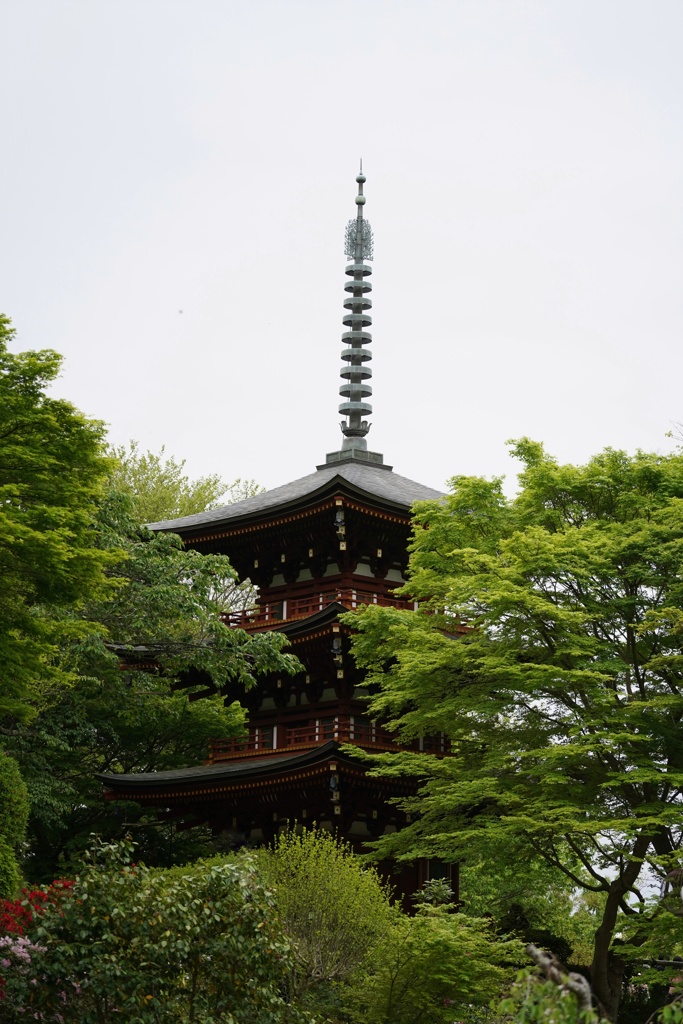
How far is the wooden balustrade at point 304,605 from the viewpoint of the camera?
112 ft

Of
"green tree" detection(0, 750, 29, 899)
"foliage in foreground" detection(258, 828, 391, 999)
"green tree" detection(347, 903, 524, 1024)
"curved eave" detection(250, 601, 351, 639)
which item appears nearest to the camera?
"green tree" detection(347, 903, 524, 1024)

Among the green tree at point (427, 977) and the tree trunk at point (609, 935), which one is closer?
the green tree at point (427, 977)

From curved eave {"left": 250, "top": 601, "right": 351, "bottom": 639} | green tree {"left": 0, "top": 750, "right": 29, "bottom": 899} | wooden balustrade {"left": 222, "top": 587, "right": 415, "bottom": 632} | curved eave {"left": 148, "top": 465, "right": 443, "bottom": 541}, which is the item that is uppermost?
curved eave {"left": 148, "top": 465, "right": 443, "bottom": 541}

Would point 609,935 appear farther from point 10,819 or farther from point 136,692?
point 136,692

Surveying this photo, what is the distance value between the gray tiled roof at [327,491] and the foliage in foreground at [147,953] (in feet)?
55.4

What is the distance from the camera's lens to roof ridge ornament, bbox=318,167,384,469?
137ft

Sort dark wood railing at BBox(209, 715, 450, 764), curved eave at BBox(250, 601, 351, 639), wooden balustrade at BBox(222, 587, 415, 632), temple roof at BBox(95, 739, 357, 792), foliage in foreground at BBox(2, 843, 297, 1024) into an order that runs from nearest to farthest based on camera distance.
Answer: foliage in foreground at BBox(2, 843, 297, 1024)
temple roof at BBox(95, 739, 357, 792)
curved eave at BBox(250, 601, 351, 639)
dark wood railing at BBox(209, 715, 450, 764)
wooden balustrade at BBox(222, 587, 415, 632)

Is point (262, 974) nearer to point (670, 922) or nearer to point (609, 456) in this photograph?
point (670, 922)

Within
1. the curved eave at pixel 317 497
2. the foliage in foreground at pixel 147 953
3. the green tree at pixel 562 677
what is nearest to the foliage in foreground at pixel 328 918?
the green tree at pixel 562 677

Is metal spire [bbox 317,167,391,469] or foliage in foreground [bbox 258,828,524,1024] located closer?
foliage in foreground [bbox 258,828,524,1024]

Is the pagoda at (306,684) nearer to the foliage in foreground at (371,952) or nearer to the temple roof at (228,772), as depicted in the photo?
the temple roof at (228,772)

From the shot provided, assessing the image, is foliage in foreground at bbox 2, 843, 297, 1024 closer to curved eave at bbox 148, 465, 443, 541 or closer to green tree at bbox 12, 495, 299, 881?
green tree at bbox 12, 495, 299, 881

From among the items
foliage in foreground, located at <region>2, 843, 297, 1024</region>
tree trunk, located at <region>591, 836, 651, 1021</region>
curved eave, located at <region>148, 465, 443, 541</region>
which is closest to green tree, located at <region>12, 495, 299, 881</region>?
curved eave, located at <region>148, 465, 443, 541</region>

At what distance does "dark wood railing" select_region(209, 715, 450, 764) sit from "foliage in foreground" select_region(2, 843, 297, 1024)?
557 inches
